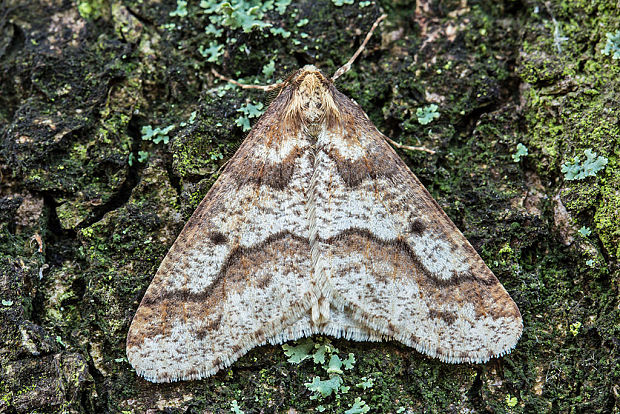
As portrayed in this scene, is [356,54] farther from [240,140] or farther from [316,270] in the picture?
[316,270]

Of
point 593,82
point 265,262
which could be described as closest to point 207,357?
point 265,262

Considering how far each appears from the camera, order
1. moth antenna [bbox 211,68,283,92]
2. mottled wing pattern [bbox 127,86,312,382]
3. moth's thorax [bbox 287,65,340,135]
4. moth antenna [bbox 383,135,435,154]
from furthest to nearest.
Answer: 1. moth antenna [bbox 211,68,283,92]
2. moth antenna [bbox 383,135,435,154]
3. moth's thorax [bbox 287,65,340,135]
4. mottled wing pattern [bbox 127,86,312,382]

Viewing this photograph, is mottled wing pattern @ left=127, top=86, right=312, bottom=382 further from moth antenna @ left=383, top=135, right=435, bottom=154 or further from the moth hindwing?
moth antenna @ left=383, top=135, right=435, bottom=154

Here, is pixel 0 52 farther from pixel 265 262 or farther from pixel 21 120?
pixel 265 262

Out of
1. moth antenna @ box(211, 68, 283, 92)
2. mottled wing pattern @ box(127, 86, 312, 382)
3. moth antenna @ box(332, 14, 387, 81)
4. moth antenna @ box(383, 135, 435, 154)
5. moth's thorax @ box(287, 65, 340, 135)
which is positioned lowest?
mottled wing pattern @ box(127, 86, 312, 382)

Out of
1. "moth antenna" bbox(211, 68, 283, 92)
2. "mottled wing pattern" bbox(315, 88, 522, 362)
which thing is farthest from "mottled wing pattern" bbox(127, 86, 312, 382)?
"moth antenna" bbox(211, 68, 283, 92)

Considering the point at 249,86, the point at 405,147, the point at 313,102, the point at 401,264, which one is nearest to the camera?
the point at 401,264

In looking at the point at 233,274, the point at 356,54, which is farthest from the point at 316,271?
the point at 356,54

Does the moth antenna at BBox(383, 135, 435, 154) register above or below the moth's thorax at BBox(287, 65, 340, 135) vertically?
below
